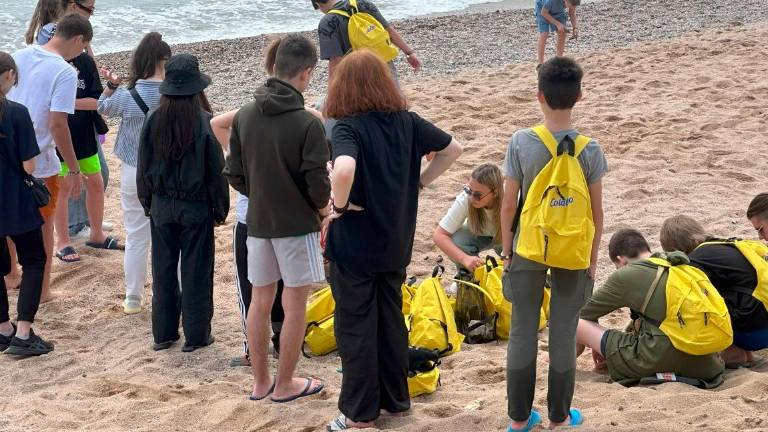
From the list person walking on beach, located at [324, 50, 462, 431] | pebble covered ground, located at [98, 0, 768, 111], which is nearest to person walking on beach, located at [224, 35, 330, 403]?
person walking on beach, located at [324, 50, 462, 431]

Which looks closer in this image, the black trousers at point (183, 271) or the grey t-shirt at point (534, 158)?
the grey t-shirt at point (534, 158)

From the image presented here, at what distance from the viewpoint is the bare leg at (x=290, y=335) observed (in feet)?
15.5

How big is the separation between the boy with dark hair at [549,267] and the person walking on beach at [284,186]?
3.07 feet

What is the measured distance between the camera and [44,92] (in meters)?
6.28

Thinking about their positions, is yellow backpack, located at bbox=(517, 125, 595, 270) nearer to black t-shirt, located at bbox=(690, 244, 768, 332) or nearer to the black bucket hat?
A: black t-shirt, located at bbox=(690, 244, 768, 332)

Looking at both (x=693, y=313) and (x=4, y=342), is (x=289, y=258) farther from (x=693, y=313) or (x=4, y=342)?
(x=4, y=342)

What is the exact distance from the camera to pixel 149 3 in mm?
23266

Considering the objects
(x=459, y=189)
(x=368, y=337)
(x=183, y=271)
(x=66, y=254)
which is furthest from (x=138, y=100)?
(x=459, y=189)

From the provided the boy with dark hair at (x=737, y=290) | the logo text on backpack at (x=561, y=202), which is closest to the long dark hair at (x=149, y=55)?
the logo text on backpack at (x=561, y=202)

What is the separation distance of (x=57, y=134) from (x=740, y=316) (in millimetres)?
4213

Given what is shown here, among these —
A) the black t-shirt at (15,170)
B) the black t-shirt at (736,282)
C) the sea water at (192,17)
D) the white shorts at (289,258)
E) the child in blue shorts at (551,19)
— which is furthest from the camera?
the sea water at (192,17)

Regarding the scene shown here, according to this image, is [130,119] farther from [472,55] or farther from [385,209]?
[472,55]

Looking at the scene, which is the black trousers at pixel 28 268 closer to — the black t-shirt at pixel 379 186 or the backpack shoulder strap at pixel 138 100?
the backpack shoulder strap at pixel 138 100

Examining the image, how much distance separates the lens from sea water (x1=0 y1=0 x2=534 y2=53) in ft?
64.6
